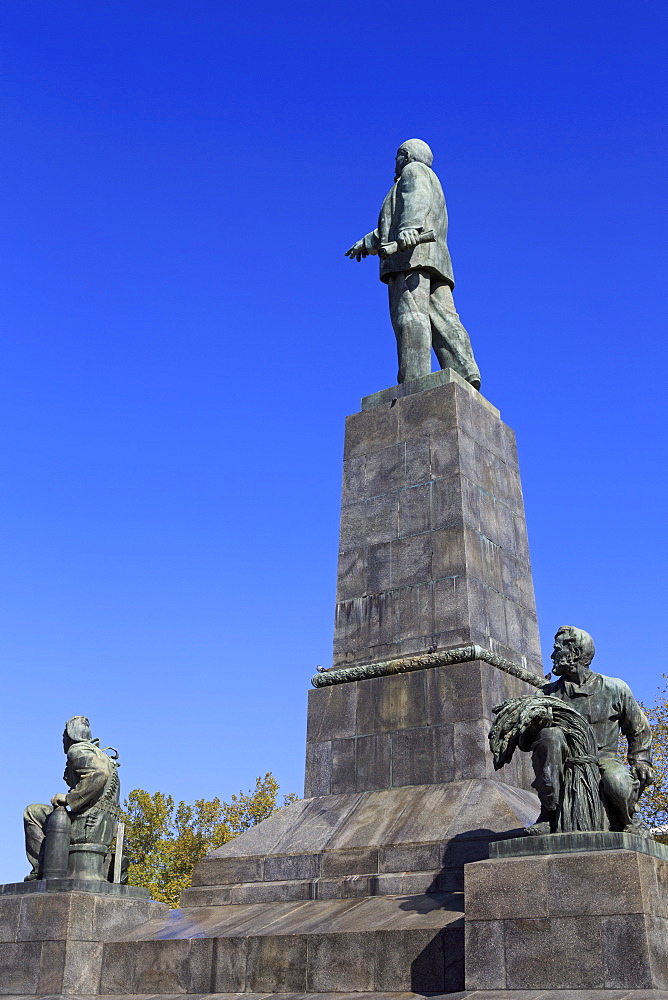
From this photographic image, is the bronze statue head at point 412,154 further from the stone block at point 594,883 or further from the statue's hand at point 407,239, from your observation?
the stone block at point 594,883

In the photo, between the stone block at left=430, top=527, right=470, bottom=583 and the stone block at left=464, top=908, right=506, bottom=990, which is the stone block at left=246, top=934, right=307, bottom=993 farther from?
the stone block at left=430, top=527, right=470, bottom=583

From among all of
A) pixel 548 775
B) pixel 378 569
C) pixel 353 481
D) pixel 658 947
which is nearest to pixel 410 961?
pixel 548 775

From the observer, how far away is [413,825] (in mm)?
11914

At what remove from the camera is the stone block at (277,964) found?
1040 cm

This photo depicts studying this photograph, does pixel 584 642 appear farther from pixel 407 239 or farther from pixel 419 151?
pixel 419 151

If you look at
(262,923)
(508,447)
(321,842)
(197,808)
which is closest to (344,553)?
(508,447)

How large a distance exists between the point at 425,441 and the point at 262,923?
719 cm

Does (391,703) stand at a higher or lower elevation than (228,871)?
higher

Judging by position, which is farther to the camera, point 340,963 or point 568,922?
point 340,963

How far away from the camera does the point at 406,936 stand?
386 inches

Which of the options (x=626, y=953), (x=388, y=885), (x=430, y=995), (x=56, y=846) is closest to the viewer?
(x=626, y=953)

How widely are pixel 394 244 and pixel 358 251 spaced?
104cm

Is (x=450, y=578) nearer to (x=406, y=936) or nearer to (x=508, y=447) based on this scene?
(x=508, y=447)

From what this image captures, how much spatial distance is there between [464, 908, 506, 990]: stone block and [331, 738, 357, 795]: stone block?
4.76 meters
